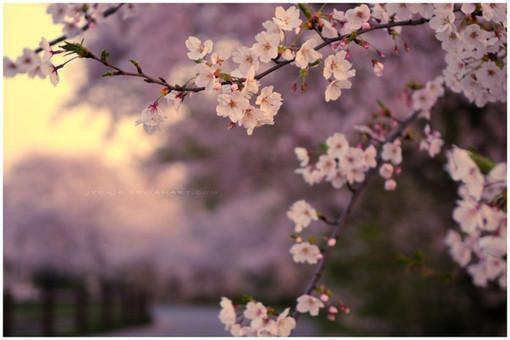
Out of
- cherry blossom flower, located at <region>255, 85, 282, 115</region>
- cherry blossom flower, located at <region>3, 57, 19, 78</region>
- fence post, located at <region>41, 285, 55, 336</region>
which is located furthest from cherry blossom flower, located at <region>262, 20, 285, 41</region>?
fence post, located at <region>41, 285, 55, 336</region>

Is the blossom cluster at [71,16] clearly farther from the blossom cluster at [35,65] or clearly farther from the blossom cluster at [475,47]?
the blossom cluster at [475,47]

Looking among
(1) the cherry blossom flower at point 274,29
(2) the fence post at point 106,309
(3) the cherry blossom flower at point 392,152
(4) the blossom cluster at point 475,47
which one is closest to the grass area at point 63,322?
(2) the fence post at point 106,309

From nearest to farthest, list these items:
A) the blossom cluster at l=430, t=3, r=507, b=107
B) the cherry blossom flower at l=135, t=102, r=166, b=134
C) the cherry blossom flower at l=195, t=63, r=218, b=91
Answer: the cherry blossom flower at l=195, t=63, r=218, b=91 → the cherry blossom flower at l=135, t=102, r=166, b=134 → the blossom cluster at l=430, t=3, r=507, b=107

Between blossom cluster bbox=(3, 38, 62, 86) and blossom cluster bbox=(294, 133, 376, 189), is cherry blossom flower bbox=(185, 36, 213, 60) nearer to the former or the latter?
blossom cluster bbox=(3, 38, 62, 86)

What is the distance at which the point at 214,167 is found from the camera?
1011 centimetres

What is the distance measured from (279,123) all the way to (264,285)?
16290mm

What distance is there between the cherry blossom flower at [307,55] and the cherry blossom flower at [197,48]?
0.70 ft

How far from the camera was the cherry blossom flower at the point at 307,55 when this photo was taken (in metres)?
1.65

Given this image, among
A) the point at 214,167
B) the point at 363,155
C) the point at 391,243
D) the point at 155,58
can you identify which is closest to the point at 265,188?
the point at 214,167

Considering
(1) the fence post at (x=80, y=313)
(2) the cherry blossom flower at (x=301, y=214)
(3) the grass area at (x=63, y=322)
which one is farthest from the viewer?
(1) the fence post at (x=80, y=313)

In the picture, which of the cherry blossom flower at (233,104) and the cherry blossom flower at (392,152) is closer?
the cherry blossom flower at (233,104)

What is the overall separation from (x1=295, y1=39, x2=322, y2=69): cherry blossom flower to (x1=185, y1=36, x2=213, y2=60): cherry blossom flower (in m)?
0.21

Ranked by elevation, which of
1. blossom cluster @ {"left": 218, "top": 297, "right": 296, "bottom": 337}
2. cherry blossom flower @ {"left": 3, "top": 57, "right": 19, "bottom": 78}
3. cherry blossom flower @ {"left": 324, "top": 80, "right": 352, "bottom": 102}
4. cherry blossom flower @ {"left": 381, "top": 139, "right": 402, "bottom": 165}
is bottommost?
blossom cluster @ {"left": 218, "top": 297, "right": 296, "bottom": 337}

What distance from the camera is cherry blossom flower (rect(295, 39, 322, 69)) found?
1.65 m
